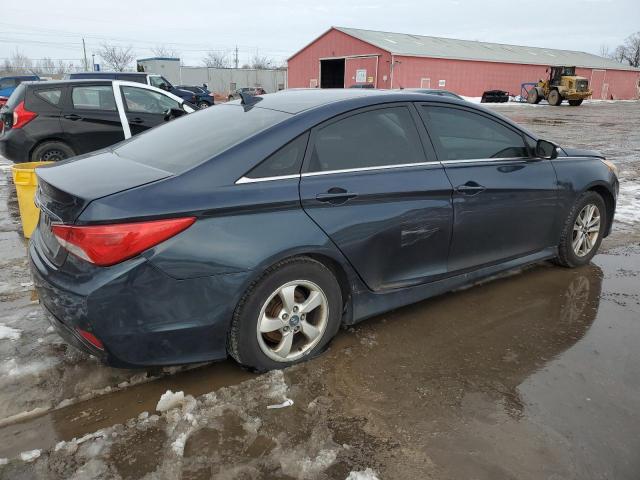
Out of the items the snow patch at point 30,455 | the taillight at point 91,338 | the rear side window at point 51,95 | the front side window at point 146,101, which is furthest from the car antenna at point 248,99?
the rear side window at point 51,95

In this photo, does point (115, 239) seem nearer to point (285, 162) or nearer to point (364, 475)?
point (285, 162)

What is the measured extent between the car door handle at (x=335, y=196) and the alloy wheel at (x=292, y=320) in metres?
0.47

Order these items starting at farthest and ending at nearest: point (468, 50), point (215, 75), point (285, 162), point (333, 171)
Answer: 1. point (215, 75)
2. point (468, 50)
3. point (333, 171)
4. point (285, 162)

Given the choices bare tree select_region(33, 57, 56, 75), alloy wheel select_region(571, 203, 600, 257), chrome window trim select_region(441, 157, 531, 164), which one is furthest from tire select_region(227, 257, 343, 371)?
bare tree select_region(33, 57, 56, 75)

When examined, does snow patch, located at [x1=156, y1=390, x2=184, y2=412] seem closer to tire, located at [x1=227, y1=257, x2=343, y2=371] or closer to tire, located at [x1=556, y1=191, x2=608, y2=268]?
tire, located at [x1=227, y1=257, x2=343, y2=371]

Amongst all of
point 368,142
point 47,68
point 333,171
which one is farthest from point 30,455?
point 47,68

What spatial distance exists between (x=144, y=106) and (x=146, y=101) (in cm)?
11

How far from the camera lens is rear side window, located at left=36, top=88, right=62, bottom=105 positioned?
7.31 metres

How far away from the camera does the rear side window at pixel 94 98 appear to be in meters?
7.41

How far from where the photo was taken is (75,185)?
2570 mm

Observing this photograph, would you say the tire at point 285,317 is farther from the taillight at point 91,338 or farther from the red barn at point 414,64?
the red barn at point 414,64

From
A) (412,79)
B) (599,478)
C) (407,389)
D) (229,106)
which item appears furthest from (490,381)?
(412,79)

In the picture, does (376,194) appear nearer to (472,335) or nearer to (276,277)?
(276,277)

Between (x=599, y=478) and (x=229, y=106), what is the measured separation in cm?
304
